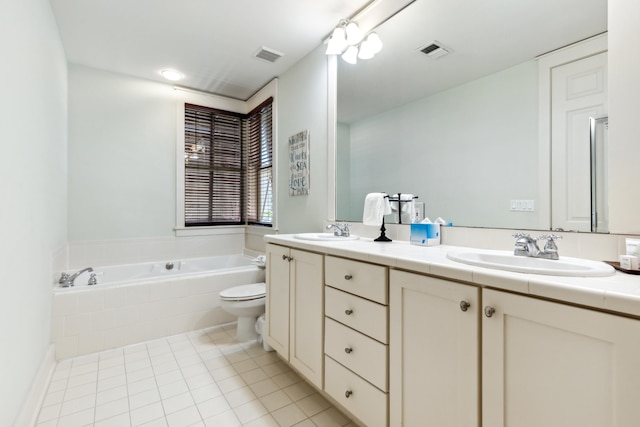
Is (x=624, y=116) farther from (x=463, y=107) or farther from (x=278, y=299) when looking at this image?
(x=278, y=299)

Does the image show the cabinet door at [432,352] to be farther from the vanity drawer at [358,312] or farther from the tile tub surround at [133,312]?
the tile tub surround at [133,312]

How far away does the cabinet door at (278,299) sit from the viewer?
1.83 m

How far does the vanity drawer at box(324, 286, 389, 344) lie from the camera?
3.91ft

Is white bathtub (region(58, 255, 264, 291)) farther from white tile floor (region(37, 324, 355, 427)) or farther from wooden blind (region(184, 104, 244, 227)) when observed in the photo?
white tile floor (region(37, 324, 355, 427))

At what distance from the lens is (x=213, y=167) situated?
3639 millimetres

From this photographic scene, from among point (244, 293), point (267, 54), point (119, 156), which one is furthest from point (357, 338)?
point (119, 156)

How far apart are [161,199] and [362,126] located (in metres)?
2.44

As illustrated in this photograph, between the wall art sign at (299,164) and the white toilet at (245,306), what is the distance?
973 millimetres

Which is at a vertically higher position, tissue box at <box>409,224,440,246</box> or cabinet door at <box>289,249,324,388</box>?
tissue box at <box>409,224,440,246</box>

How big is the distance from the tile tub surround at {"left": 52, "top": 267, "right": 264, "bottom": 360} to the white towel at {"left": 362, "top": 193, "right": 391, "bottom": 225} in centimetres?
163

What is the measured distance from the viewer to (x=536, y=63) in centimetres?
128

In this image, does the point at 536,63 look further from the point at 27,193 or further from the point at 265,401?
the point at 27,193

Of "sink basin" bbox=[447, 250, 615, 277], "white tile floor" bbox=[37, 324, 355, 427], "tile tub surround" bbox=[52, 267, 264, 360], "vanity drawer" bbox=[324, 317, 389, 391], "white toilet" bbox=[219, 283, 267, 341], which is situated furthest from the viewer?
"white toilet" bbox=[219, 283, 267, 341]

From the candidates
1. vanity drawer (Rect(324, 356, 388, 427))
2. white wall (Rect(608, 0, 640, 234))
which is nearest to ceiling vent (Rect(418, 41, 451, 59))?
white wall (Rect(608, 0, 640, 234))
